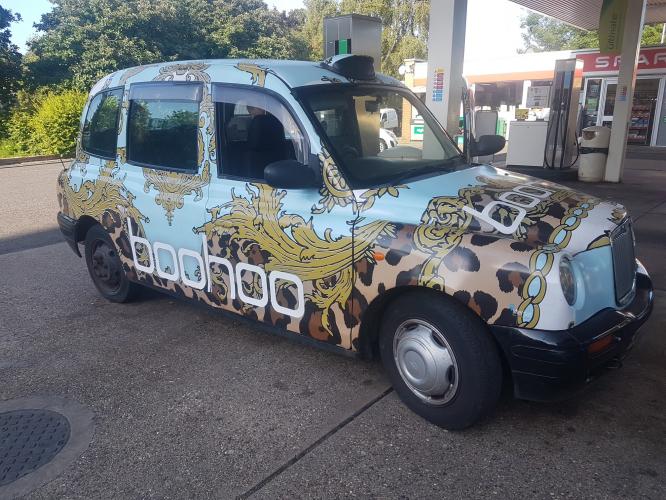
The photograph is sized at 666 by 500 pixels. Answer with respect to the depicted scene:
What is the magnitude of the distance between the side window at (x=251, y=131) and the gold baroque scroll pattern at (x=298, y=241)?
207mm

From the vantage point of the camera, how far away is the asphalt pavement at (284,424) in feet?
8.63

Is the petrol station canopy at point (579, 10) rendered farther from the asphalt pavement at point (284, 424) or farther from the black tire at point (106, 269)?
the asphalt pavement at point (284, 424)

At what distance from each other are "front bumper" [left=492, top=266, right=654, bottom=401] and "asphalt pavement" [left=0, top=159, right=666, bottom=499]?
440 mm

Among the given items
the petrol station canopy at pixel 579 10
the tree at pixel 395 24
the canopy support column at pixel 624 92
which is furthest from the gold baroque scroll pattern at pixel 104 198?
the tree at pixel 395 24

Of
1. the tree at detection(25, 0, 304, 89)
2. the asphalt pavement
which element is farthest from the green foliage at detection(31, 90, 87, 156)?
the asphalt pavement

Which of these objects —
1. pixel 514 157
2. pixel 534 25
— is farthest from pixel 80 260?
pixel 534 25

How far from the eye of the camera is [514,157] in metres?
14.1

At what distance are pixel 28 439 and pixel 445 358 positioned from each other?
A: 238 cm

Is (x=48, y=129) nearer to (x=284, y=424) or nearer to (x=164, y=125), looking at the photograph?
(x=164, y=125)

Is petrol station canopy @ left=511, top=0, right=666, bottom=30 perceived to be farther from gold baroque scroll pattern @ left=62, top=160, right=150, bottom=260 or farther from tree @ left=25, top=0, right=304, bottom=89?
tree @ left=25, top=0, right=304, bottom=89

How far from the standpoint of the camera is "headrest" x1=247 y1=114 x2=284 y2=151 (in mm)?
3477

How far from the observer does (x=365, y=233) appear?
9.84 ft

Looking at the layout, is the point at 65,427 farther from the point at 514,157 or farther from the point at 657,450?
the point at 514,157

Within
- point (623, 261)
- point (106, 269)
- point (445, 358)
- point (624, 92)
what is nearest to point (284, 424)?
point (445, 358)
